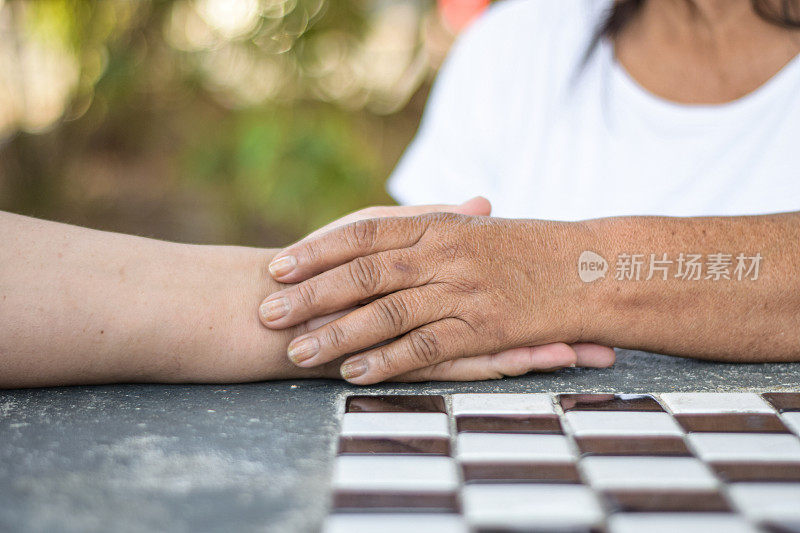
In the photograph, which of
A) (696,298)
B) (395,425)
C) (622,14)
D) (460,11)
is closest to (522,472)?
(395,425)

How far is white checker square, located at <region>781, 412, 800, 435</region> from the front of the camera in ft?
2.21

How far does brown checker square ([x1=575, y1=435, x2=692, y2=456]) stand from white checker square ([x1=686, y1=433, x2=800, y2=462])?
0.02m

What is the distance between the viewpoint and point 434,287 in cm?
89

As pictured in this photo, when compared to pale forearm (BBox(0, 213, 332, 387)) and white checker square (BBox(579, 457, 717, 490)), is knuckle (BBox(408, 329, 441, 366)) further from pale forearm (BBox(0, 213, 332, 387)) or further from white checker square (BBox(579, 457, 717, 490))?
white checker square (BBox(579, 457, 717, 490))

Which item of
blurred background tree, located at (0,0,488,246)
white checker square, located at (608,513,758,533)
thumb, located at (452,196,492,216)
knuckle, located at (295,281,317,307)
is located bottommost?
white checker square, located at (608,513,758,533)

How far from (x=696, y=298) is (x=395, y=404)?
1.45ft

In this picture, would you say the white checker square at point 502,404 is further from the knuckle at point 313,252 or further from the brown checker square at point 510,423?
the knuckle at point 313,252

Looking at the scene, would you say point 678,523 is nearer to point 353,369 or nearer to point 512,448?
point 512,448

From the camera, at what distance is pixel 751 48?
1395 millimetres

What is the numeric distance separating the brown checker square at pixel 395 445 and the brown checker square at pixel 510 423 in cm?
4

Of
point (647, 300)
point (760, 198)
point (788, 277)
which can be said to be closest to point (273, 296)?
point (647, 300)

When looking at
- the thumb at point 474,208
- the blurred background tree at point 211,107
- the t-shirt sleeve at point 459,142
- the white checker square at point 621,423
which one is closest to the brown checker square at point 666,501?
the white checker square at point 621,423

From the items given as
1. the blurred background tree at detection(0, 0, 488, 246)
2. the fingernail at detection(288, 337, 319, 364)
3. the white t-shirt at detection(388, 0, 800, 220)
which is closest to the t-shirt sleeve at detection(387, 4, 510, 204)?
the white t-shirt at detection(388, 0, 800, 220)

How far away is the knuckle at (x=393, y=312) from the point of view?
0.86 m
